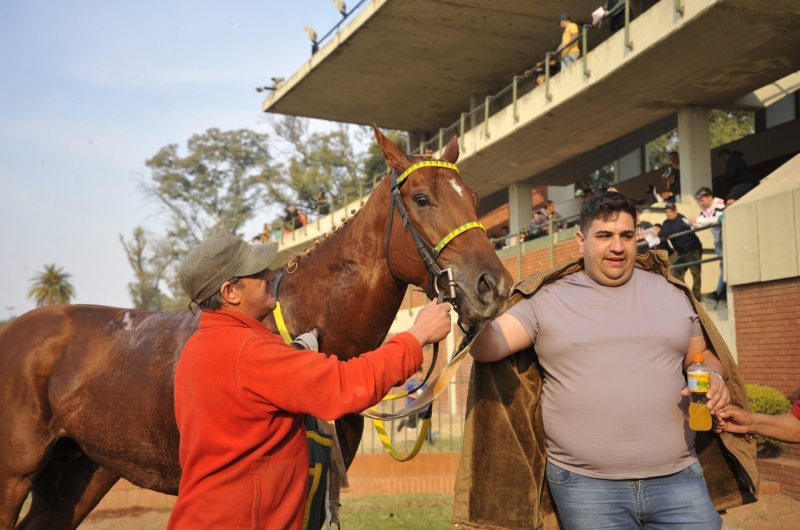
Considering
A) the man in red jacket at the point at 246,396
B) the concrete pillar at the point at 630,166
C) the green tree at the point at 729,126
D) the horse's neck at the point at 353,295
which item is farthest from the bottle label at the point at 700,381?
the green tree at the point at 729,126

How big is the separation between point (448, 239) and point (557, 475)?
1222 millimetres

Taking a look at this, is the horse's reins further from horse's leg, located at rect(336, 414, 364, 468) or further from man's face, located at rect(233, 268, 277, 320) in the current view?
man's face, located at rect(233, 268, 277, 320)

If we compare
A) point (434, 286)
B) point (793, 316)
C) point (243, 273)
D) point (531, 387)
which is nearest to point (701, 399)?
point (531, 387)

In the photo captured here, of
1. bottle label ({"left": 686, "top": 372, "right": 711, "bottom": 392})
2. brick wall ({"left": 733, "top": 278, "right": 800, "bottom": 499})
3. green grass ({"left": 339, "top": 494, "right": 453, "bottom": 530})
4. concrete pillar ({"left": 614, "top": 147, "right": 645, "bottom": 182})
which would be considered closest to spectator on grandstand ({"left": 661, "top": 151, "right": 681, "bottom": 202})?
brick wall ({"left": 733, "top": 278, "right": 800, "bottom": 499})

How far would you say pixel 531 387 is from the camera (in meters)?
3.64

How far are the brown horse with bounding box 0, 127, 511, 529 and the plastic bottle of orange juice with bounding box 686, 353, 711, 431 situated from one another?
87cm

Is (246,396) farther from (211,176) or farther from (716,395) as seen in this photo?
(211,176)

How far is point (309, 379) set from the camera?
105 inches

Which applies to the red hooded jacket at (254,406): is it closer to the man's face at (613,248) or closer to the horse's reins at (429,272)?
the horse's reins at (429,272)

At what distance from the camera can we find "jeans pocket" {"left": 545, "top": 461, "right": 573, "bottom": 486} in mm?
3391

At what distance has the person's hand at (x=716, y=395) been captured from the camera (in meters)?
3.21

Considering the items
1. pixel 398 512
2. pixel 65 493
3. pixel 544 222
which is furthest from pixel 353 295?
pixel 544 222

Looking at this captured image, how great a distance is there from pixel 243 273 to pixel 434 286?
3.47 feet

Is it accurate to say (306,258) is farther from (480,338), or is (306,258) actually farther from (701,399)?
(701,399)
